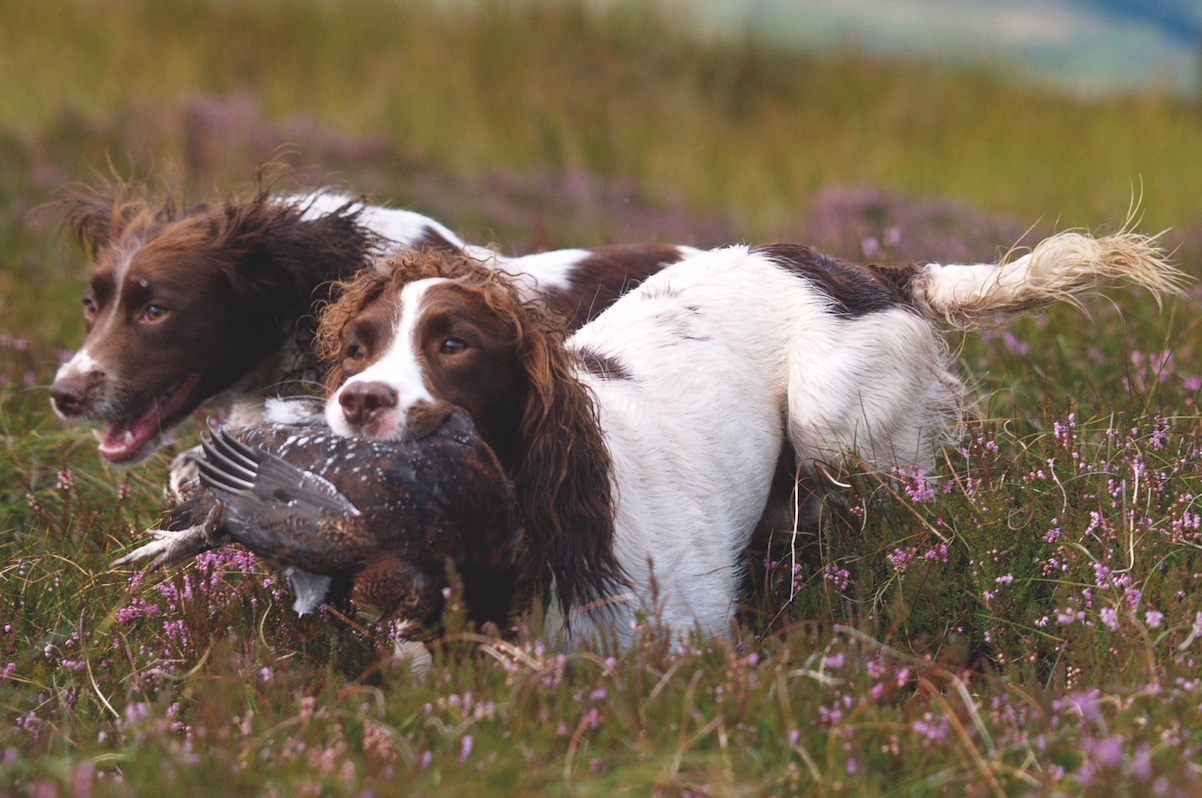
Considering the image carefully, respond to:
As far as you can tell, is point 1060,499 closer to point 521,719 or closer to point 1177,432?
point 1177,432

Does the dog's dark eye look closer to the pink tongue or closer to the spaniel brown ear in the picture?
the pink tongue

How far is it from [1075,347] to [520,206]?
5929 millimetres

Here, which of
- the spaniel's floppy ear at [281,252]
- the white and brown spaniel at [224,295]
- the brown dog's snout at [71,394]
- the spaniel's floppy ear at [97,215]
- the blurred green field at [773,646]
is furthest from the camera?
the spaniel's floppy ear at [97,215]

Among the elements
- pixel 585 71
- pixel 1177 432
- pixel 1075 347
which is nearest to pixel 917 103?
pixel 585 71

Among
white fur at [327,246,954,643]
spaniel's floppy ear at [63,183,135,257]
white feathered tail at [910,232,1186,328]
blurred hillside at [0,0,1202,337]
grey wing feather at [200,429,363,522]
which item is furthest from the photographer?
blurred hillside at [0,0,1202,337]

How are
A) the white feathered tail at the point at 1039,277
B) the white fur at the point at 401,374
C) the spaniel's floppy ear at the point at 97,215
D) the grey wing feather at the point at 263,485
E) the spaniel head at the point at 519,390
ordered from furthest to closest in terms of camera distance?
the spaniel's floppy ear at the point at 97,215, the white feathered tail at the point at 1039,277, the spaniel head at the point at 519,390, the white fur at the point at 401,374, the grey wing feather at the point at 263,485

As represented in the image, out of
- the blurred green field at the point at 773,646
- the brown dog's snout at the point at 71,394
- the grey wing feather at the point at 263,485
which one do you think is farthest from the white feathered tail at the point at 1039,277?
the brown dog's snout at the point at 71,394

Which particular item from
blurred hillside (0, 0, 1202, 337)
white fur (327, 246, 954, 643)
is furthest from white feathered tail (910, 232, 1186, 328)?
blurred hillside (0, 0, 1202, 337)

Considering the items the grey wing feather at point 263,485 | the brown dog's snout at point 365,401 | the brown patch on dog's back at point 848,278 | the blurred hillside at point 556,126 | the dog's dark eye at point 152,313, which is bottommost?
the blurred hillside at point 556,126

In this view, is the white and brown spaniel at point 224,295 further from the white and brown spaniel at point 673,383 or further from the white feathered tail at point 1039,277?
the white feathered tail at point 1039,277

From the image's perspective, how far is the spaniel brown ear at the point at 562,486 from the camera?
2.82 metres

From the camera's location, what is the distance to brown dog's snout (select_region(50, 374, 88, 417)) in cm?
393

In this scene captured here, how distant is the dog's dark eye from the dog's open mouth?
0.24 metres

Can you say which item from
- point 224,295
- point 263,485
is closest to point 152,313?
point 224,295
